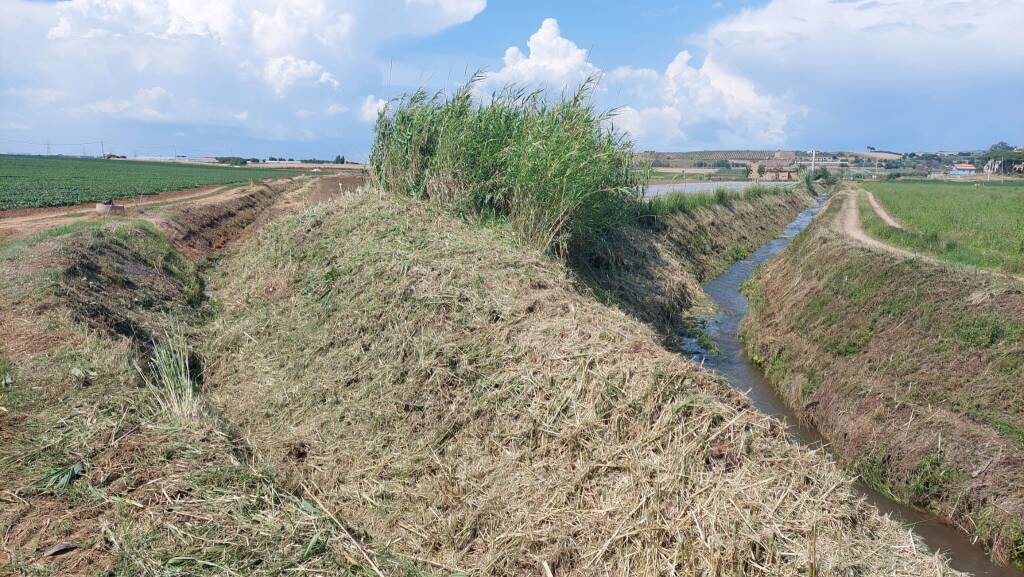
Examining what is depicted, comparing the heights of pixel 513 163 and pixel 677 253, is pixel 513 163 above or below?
above

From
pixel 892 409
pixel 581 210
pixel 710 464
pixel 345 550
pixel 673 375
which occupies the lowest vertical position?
pixel 892 409

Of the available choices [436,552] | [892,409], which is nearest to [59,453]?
[436,552]

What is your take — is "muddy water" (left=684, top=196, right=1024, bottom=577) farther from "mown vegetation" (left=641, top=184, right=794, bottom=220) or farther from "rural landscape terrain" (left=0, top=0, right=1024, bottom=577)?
"mown vegetation" (left=641, top=184, right=794, bottom=220)

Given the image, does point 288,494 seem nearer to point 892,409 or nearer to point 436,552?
point 436,552

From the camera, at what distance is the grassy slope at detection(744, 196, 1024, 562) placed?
608cm

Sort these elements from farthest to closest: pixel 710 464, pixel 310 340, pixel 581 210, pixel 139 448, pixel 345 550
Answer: pixel 581 210 → pixel 310 340 → pixel 139 448 → pixel 710 464 → pixel 345 550

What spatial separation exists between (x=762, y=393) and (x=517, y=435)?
19.4 ft

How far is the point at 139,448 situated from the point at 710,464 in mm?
3878

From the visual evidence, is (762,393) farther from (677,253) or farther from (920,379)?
(677,253)

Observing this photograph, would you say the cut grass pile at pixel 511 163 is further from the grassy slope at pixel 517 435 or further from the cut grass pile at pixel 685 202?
the cut grass pile at pixel 685 202

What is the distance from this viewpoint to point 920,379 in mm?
7461

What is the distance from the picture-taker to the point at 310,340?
6758 millimetres

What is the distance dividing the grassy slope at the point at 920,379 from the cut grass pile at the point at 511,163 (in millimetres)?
3782

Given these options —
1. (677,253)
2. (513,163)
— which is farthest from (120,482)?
(677,253)
